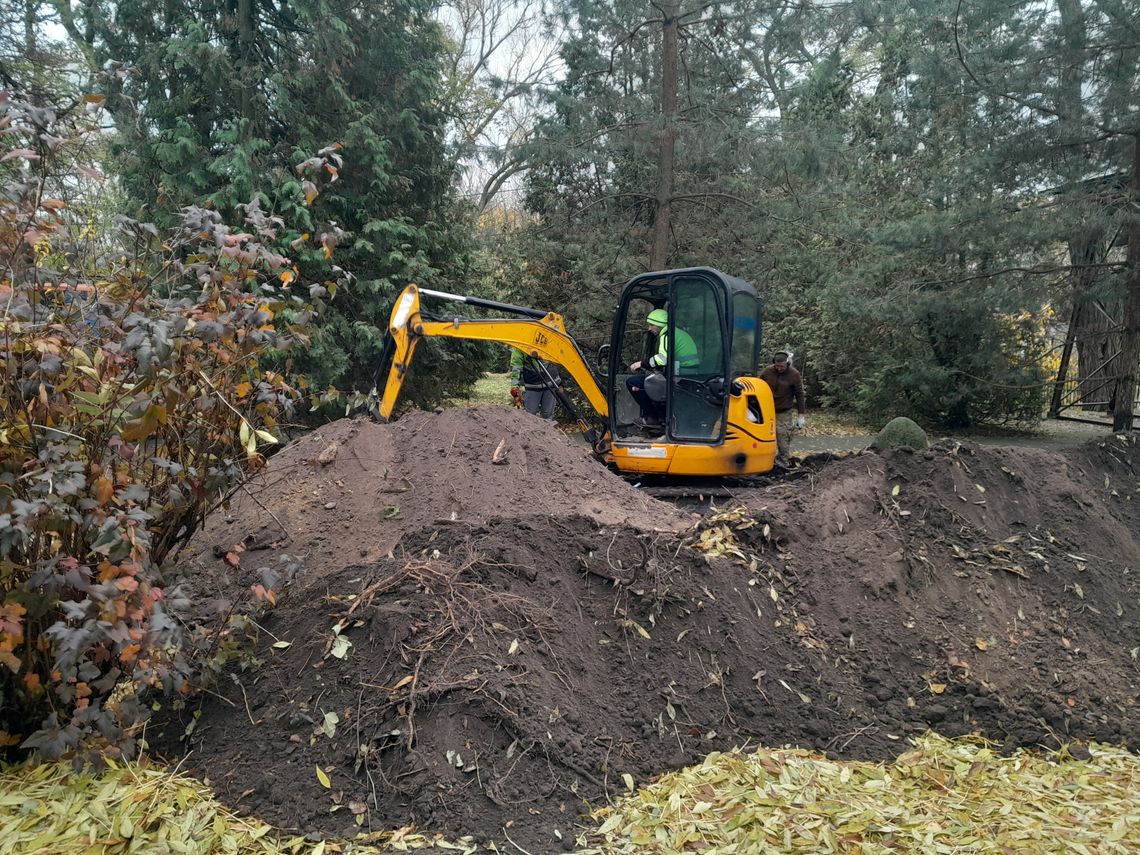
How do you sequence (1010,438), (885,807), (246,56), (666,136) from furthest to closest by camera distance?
(1010,438)
(666,136)
(246,56)
(885,807)

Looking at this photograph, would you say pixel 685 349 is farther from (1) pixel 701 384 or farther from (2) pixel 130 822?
(2) pixel 130 822

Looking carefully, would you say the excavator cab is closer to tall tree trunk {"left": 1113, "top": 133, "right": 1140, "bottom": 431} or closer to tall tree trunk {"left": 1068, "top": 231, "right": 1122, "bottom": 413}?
tall tree trunk {"left": 1068, "top": 231, "right": 1122, "bottom": 413}

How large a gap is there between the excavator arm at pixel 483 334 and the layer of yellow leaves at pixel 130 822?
420 cm

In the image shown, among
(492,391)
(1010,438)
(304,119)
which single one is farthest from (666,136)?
(492,391)

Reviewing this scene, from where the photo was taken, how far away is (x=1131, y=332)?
35.4ft

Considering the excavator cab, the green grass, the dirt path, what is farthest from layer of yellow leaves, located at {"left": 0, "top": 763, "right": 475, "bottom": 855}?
the green grass

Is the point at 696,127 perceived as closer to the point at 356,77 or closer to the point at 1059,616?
the point at 356,77

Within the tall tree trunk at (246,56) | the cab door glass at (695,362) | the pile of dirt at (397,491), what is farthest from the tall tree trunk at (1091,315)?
the tall tree trunk at (246,56)

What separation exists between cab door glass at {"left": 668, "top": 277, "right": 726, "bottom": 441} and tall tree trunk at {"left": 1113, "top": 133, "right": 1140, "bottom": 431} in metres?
6.31

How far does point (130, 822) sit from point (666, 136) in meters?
11.7

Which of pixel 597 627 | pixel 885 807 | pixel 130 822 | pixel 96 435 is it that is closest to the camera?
pixel 130 822

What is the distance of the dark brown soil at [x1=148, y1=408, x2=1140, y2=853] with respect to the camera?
3.37 meters

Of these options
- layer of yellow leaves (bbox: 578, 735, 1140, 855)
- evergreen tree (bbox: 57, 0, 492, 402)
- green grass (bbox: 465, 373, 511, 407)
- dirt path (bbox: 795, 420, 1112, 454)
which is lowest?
layer of yellow leaves (bbox: 578, 735, 1140, 855)

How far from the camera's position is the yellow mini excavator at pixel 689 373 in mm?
7750
